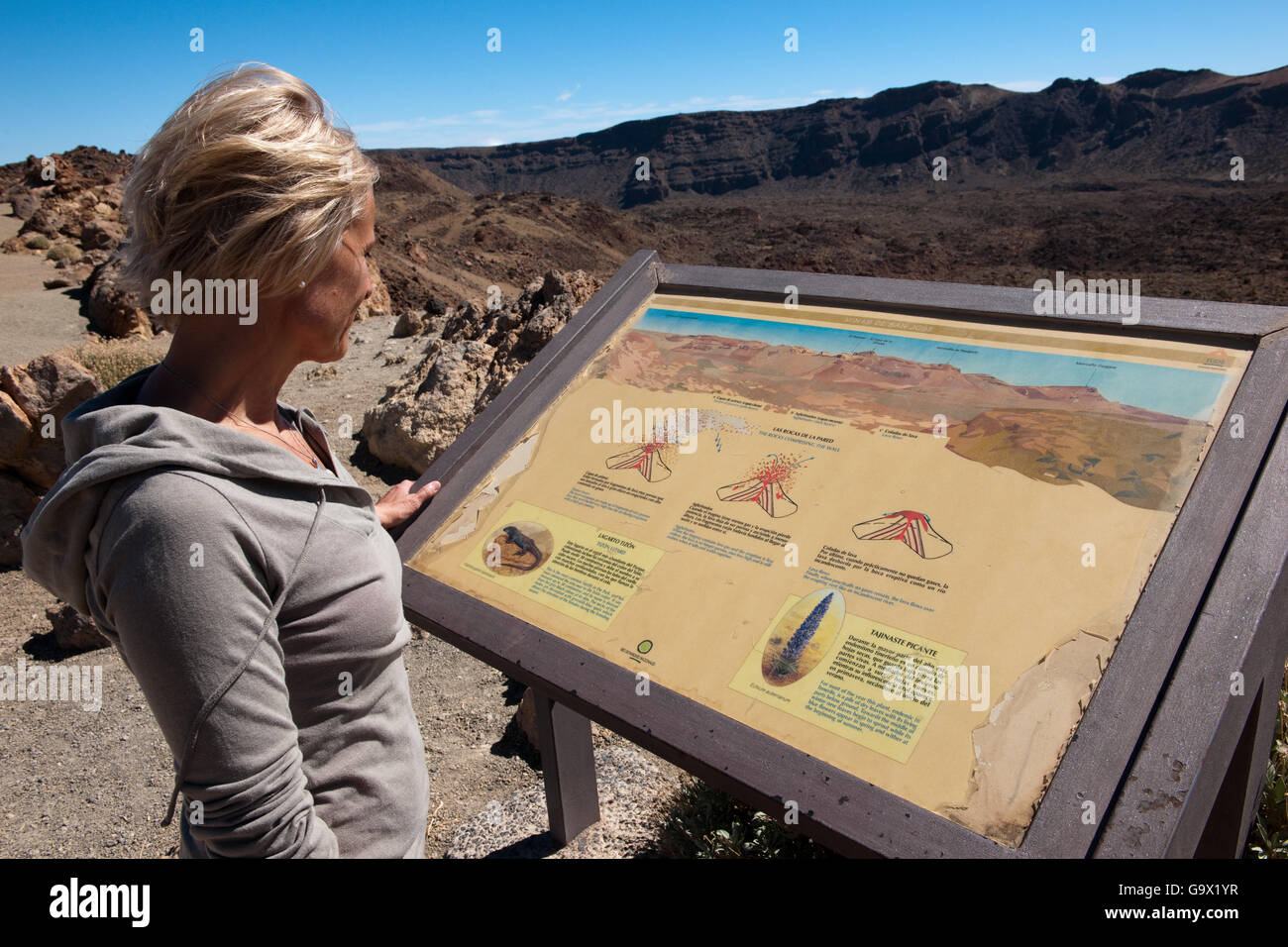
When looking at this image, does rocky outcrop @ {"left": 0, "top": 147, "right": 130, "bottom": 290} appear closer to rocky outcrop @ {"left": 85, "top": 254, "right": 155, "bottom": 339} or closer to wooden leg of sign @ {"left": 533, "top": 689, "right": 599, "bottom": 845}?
rocky outcrop @ {"left": 85, "top": 254, "right": 155, "bottom": 339}

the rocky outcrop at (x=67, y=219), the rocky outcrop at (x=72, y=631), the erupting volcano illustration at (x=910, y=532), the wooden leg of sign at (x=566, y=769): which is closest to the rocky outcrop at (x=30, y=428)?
the rocky outcrop at (x=72, y=631)

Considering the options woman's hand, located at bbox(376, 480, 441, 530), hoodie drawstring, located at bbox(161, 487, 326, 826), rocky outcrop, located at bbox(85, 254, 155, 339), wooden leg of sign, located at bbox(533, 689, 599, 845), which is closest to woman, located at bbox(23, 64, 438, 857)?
hoodie drawstring, located at bbox(161, 487, 326, 826)

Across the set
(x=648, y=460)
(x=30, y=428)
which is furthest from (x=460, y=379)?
(x=648, y=460)

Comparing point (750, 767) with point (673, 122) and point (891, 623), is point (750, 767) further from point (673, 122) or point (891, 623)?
point (673, 122)

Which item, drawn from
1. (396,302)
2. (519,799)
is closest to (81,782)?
(519,799)

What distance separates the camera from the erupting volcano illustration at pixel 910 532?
1.45 metres

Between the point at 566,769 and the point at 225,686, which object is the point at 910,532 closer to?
the point at 225,686

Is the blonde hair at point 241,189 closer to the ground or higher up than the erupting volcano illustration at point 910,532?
higher up

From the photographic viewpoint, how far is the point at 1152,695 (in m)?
1.14

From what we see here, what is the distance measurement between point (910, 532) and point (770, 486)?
0.31m

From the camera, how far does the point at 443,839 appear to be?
295 cm

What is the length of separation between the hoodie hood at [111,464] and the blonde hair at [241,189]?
8.1 inches

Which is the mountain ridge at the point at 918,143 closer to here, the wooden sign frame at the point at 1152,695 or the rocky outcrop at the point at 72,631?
the wooden sign frame at the point at 1152,695

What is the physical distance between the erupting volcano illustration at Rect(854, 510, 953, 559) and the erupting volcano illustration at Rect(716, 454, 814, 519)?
0.16 m
